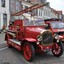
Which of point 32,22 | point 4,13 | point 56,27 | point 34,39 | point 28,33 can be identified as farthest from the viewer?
point 4,13

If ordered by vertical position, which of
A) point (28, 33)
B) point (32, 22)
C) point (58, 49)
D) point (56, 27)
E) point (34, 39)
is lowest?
point (58, 49)

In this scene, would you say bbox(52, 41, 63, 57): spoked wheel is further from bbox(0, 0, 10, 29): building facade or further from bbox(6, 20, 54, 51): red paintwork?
bbox(0, 0, 10, 29): building facade

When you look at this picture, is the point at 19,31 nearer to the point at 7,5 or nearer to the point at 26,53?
the point at 26,53

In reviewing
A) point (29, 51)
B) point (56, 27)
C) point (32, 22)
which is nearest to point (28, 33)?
point (32, 22)

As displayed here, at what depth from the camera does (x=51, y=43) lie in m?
9.83

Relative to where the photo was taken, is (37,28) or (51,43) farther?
(37,28)

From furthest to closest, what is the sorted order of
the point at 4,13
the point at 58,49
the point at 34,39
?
the point at 4,13
the point at 58,49
the point at 34,39

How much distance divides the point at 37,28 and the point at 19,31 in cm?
109

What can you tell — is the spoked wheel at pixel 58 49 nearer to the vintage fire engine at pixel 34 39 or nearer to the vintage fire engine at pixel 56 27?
the vintage fire engine at pixel 34 39

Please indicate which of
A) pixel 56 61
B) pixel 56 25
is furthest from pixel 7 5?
pixel 56 61

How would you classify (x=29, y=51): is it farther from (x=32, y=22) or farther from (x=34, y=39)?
(x=32, y=22)

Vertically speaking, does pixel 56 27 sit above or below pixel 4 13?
below

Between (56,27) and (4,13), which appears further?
(4,13)

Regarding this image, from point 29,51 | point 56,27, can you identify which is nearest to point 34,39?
point 29,51
